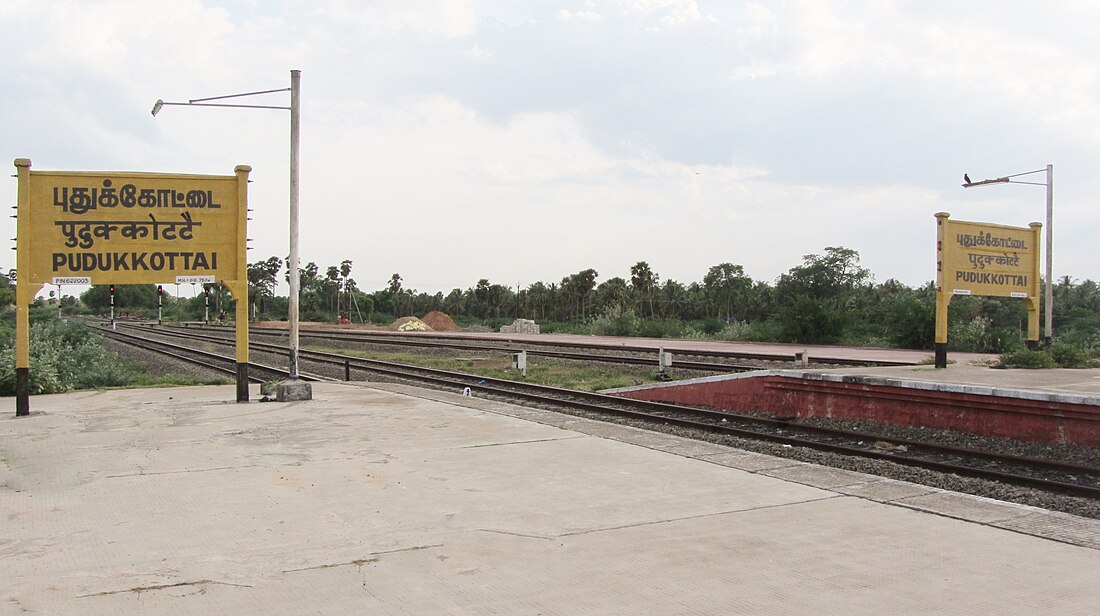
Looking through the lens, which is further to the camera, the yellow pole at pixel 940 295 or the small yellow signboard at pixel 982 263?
the small yellow signboard at pixel 982 263

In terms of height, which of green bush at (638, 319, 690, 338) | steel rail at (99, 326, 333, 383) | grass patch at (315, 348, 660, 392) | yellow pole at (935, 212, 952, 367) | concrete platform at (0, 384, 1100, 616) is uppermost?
yellow pole at (935, 212, 952, 367)

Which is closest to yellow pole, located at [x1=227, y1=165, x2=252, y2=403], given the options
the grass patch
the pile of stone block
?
the grass patch

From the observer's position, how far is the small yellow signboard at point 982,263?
673 inches

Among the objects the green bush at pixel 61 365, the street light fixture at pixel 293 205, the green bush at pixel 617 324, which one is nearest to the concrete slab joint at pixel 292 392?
the street light fixture at pixel 293 205

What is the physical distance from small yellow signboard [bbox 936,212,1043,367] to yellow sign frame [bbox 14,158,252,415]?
44.5ft

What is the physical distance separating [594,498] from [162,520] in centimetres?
338

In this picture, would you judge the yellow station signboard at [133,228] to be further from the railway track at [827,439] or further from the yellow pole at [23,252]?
the railway track at [827,439]

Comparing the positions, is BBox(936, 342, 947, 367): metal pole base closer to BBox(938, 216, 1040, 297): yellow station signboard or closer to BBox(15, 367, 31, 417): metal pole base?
BBox(938, 216, 1040, 297): yellow station signboard

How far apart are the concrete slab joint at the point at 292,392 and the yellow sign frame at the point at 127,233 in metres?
0.60

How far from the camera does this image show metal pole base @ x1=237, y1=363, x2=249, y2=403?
14.1m

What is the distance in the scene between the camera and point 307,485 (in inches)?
293

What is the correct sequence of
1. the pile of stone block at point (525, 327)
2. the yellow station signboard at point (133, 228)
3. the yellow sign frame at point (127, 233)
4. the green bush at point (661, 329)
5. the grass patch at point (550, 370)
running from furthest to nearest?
the pile of stone block at point (525, 327) → the green bush at point (661, 329) → the grass patch at point (550, 370) → the yellow station signboard at point (133, 228) → the yellow sign frame at point (127, 233)

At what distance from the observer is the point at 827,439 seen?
39.9ft

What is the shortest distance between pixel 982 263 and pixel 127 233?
16.9 m
